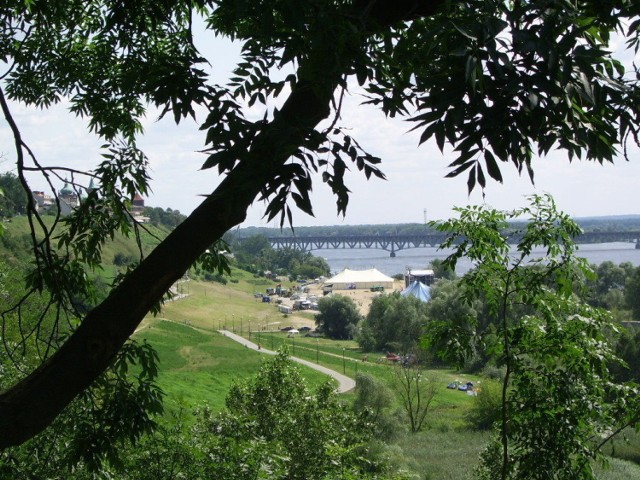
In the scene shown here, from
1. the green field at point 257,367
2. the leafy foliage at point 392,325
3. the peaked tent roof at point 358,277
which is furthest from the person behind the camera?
the peaked tent roof at point 358,277

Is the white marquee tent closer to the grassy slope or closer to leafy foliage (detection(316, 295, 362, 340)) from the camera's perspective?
the grassy slope

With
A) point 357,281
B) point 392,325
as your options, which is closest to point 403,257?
point 357,281

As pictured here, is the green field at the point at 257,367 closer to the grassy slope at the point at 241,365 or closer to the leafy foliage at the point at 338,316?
the grassy slope at the point at 241,365

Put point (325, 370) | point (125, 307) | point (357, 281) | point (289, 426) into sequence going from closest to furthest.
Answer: point (125, 307) → point (289, 426) → point (325, 370) → point (357, 281)

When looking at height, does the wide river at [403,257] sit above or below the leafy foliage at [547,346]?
below

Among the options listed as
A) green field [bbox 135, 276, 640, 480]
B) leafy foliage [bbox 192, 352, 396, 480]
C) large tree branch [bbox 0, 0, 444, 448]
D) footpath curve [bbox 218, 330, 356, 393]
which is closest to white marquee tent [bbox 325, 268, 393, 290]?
green field [bbox 135, 276, 640, 480]

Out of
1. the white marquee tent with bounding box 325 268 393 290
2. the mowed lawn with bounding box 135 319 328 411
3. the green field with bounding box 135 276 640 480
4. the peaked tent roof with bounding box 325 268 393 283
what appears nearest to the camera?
the green field with bounding box 135 276 640 480

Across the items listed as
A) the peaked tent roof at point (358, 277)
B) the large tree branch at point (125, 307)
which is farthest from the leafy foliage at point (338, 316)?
the large tree branch at point (125, 307)

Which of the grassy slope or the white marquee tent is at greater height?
the white marquee tent

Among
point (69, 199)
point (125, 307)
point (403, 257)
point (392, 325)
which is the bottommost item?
point (392, 325)

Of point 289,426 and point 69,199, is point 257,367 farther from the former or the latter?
point 69,199

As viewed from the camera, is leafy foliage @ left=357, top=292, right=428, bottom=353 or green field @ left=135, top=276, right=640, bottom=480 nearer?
green field @ left=135, top=276, right=640, bottom=480

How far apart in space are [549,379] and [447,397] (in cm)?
3117

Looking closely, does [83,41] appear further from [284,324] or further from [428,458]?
[284,324]
